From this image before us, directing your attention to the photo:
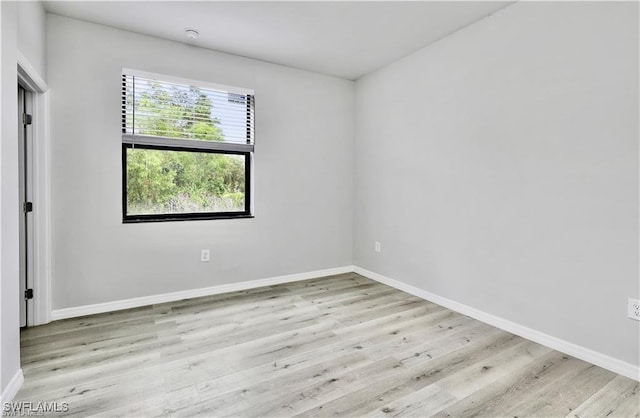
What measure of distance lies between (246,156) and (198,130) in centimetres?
59

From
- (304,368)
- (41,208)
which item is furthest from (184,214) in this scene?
(304,368)

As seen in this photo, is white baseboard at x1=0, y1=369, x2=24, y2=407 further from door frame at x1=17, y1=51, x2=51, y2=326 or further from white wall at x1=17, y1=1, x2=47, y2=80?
white wall at x1=17, y1=1, x2=47, y2=80

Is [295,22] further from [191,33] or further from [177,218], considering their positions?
[177,218]

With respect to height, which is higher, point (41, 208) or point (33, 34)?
point (33, 34)

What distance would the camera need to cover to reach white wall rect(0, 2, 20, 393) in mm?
1679

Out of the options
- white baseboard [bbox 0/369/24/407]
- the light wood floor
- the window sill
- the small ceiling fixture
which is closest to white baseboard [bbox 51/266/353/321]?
the light wood floor

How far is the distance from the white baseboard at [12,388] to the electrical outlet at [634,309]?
11.5 feet

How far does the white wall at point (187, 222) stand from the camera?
2.87 m

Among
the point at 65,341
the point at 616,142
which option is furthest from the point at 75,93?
the point at 616,142

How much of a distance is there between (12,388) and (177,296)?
161 centimetres

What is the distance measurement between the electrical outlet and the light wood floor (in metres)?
0.39

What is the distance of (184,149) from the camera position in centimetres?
338

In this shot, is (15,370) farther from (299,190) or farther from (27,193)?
(299,190)

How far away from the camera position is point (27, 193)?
266 cm
